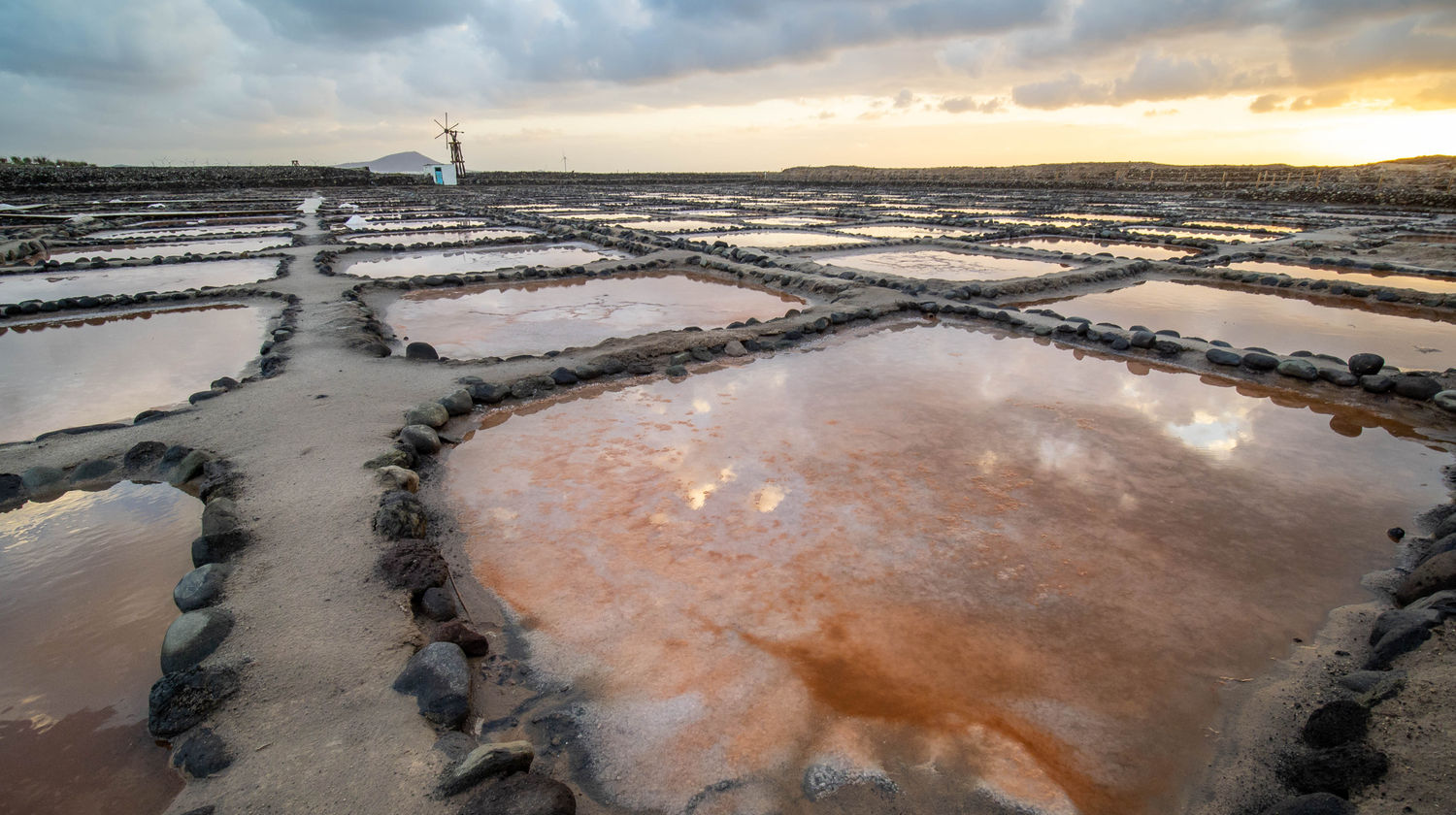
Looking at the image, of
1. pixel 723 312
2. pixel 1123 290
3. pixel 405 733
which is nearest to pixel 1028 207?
pixel 1123 290

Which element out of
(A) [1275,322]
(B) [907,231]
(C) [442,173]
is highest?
(C) [442,173]

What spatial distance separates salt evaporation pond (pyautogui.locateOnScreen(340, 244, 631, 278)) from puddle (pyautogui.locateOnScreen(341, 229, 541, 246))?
5.65ft

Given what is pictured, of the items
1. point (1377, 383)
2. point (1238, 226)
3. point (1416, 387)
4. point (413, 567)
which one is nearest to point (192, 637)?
point (413, 567)

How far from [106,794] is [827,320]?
700 cm

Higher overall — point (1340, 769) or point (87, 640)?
point (1340, 769)

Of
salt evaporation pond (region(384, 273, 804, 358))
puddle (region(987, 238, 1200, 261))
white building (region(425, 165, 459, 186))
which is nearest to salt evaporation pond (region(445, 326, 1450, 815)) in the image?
salt evaporation pond (region(384, 273, 804, 358))

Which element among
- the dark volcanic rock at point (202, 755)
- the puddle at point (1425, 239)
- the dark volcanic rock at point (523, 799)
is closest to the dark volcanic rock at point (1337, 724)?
the dark volcanic rock at point (523, 799)

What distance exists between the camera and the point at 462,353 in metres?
7.36

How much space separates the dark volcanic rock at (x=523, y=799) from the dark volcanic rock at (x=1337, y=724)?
2.58 metres

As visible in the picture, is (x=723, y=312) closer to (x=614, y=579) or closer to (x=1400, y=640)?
(x=614, y=579)

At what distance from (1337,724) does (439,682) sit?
3.23 m

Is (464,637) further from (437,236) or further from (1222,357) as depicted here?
(437,236)

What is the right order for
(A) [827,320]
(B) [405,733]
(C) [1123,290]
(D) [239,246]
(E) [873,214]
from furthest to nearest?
1. (E) [873,214]
2. (D) [239,246]
3. (C) [1123,290]
4. (A) [827,320]
5. (B) [405,733]

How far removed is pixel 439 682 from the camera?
8.37ft
